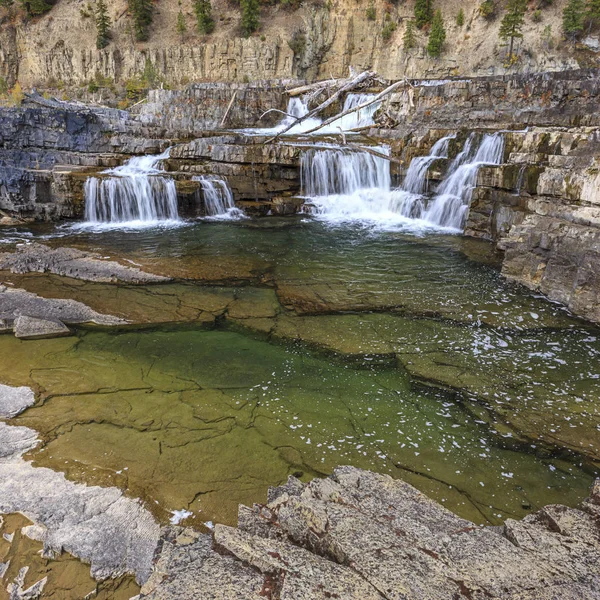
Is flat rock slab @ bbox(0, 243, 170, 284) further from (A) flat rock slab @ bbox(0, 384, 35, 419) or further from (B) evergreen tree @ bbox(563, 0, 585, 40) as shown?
(B) evergreen tree @ bbox(563, 0, 585, 40)

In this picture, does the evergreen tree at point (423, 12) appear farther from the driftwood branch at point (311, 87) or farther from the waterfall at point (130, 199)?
the waterfall at point (130, 199)

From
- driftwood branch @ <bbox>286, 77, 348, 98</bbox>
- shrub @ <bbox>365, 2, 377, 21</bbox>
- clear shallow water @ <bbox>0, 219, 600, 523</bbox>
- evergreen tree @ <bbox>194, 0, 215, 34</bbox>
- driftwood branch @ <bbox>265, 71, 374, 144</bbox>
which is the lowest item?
clear shallow water @ <bbox>0, 219, 600, 523</bbox>

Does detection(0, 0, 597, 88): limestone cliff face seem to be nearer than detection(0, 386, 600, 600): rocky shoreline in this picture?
No

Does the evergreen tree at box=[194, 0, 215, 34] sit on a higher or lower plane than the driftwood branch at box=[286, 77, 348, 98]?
higher

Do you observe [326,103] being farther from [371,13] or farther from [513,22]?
[371,13]

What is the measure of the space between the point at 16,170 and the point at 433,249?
41.7 ft

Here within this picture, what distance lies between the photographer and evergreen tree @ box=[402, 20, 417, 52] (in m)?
33.0

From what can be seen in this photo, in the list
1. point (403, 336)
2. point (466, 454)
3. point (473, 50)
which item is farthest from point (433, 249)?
point (473, 50)

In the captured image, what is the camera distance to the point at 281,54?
3456cm

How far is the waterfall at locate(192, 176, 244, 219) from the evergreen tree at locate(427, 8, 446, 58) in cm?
2763

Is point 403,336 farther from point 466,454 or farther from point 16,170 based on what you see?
point 16,170

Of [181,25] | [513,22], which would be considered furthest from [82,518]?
[181,25]

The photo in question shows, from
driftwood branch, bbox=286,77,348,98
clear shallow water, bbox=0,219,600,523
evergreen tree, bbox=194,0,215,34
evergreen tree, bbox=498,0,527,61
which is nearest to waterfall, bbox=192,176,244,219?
clear shallow water, bbox=0,219,600,523

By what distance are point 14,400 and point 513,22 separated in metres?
37.4
